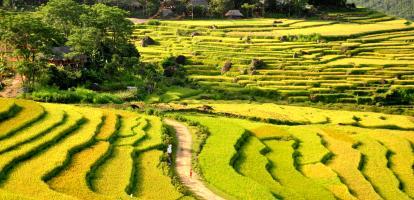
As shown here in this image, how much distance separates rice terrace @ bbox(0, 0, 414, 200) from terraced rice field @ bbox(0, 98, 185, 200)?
71 millimetres

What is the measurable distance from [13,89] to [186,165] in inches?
655

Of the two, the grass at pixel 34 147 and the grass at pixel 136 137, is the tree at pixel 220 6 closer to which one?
the grass at pixel 136 137

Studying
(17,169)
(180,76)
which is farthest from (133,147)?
(180,76)

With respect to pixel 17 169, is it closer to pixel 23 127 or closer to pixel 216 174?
pixel 23 127

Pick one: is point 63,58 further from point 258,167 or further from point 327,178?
point 327,178

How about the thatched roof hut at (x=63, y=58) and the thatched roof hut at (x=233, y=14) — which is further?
the thatched roof hut at (x=233, y=14)

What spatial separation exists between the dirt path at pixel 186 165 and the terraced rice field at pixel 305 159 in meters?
0.44

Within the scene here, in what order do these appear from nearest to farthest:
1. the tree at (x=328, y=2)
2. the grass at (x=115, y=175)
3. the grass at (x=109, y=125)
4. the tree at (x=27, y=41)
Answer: the grass at (x=115, y=175) → the grass at (x=109, y=125) → the tree at (x=27, y=41) → the tree at (x=328, y=2)

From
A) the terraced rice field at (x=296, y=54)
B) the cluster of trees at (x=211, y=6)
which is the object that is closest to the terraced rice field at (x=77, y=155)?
the terraced rice field at (x=296, y=54)

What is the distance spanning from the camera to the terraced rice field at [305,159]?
18609 mm

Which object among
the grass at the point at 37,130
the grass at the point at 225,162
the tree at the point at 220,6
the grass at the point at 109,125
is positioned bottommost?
the grass at the point at 225,162

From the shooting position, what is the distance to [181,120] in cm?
2764

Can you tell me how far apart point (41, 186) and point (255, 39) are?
3939cm

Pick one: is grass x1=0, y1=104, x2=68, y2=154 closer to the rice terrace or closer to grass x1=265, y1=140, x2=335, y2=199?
the rice terrace
